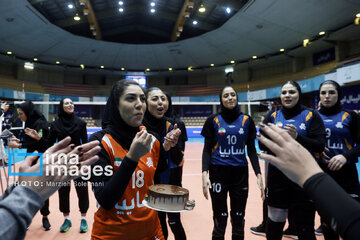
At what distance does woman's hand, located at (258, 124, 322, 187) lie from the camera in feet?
2.48

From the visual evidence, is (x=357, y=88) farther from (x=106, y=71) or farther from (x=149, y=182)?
(x=106, y=71)

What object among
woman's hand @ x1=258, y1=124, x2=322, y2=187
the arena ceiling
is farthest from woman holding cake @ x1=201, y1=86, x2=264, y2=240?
the arena ceiling

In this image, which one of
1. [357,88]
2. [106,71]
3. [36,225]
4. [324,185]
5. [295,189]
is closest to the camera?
[324,185]

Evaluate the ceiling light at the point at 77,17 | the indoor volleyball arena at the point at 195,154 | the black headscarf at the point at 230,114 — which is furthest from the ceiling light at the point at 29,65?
the black headscarf at the point at 230,114

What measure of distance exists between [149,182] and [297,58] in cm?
2394

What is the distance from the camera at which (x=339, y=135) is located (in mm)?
2838

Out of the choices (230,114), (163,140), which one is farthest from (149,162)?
(230,114)

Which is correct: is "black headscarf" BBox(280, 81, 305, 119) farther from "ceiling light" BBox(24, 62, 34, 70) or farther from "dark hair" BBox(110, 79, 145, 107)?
"ceiling light" BBox(24, 62, 34, 70)

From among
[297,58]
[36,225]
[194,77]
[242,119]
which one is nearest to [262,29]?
[297,58]

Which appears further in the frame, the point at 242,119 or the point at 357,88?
the point at 357,88

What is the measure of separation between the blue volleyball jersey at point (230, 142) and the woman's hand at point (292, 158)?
1.94 meters

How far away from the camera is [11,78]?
22.9 metres

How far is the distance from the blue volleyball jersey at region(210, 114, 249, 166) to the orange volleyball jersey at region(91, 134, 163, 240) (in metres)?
1.35

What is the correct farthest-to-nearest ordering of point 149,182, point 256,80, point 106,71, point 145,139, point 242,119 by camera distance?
point 106,71 < point 256,80 < point 242,119 < point 149,182 < point 145,139
